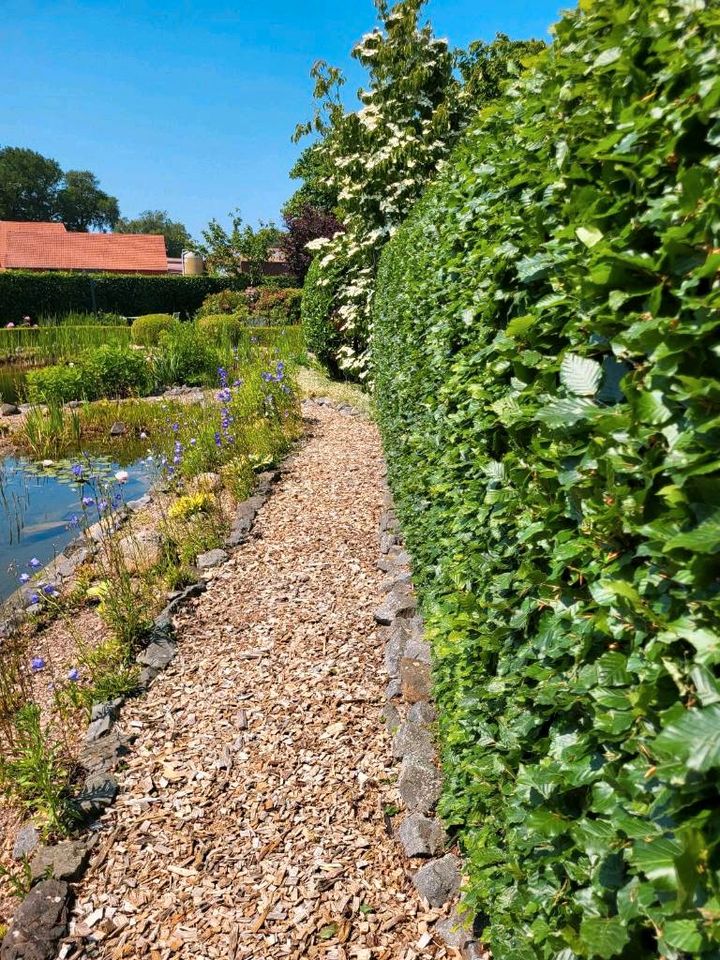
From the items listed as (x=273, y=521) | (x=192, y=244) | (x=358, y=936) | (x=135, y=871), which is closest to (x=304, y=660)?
(x=135, y=871)

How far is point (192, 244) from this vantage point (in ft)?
138

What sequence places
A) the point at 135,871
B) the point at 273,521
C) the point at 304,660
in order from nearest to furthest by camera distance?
the point at 135,871
the point at 304,660
the point at 273,521

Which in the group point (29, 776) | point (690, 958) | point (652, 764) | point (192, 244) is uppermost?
point (192, 244)

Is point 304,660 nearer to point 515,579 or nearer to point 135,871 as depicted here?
point 135,871

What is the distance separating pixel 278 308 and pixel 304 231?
3132 millimetres

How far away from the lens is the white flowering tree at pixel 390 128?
9.13m

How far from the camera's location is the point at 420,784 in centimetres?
265

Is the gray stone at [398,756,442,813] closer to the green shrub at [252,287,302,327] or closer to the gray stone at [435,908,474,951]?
the gray stone at [435,908,474,951]

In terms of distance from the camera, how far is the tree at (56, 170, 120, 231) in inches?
3386

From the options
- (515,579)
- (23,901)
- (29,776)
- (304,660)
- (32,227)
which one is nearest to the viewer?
(515,579)

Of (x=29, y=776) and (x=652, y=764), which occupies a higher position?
(x=652, y=764)

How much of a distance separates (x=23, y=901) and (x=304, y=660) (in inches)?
70.8

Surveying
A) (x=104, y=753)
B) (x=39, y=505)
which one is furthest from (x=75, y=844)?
(x=39, y=505)

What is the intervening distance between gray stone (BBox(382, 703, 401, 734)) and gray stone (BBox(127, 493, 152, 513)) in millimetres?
4378
